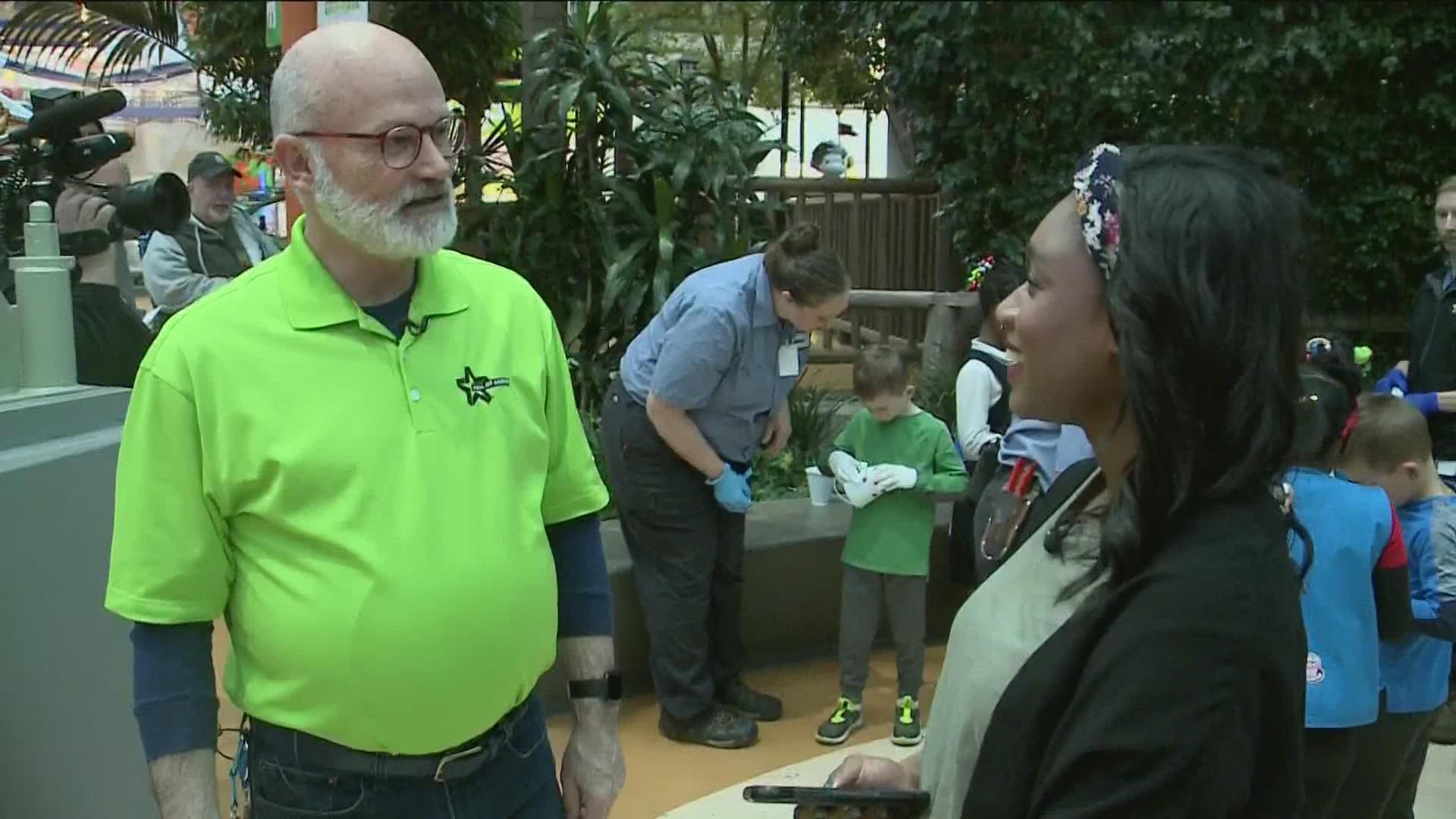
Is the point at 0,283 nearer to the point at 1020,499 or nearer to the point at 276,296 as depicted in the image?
the point at 276,296

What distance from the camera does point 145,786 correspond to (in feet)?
9.48

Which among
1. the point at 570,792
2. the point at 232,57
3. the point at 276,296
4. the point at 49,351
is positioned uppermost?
the point at 232,57

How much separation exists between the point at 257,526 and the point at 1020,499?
238 cm

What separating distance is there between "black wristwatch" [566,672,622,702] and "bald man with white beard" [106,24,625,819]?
167mm

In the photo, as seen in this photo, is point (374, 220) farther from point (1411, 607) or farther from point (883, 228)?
point (883, 228)

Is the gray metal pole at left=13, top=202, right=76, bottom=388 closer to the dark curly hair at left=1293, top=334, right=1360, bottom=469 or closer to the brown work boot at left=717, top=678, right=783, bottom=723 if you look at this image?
the dark curly hair at left=1293, top=334, right=1360, bottom=469

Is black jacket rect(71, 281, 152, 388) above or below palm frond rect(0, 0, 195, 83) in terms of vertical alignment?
below

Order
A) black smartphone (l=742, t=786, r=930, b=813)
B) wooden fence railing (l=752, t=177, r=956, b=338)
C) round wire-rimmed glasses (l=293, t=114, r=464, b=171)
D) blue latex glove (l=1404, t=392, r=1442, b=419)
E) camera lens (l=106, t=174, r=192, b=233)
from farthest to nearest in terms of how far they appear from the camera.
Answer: wooden fence railing (l=752, t=177, r=956, b=338) → blue latex glove (l=1404, t=392, r=1442, b=419) → camera lens (l=106, t=174, r=192, b=233) → round wire-rimmed glasses (l=293, t=114, r=464, b=171) → black smartphone (l=742, t=786, r=930, b=813)

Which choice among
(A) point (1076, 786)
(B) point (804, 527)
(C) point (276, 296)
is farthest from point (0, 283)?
(B) point (804, 527)

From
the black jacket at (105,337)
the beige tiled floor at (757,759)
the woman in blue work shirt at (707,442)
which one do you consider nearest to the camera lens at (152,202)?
the black jacket at (105,337)

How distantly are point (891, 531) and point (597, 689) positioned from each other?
2.67 m

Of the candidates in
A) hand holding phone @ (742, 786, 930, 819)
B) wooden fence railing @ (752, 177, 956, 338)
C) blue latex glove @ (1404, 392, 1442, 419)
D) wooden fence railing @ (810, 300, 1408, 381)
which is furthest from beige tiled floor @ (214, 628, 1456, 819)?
wooden fence railing @ (752, 177, 956, 338)

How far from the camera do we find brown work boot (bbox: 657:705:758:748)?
454 centimetres

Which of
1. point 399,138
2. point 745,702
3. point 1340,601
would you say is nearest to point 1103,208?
point 399,138
